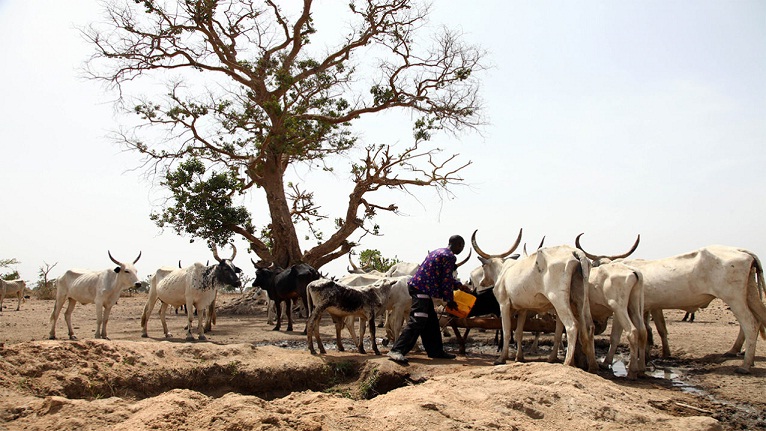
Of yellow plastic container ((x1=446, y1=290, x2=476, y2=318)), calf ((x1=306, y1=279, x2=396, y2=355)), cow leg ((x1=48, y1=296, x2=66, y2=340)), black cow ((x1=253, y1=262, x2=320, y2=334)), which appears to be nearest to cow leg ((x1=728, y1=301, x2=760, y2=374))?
yellow plastic container ((x1=446, y1=290, x2=476, y2=318))

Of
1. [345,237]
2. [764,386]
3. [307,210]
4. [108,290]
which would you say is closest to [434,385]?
[764,386]

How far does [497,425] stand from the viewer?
5117 mm

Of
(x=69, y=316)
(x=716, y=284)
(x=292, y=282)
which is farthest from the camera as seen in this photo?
(x=292, y=282)

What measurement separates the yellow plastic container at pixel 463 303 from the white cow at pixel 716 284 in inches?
110

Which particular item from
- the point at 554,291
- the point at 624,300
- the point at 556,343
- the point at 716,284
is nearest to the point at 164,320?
the point at 556,343

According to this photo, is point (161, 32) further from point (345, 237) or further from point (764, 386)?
point (764, 386)

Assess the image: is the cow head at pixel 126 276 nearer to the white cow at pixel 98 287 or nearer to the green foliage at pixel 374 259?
the white cow at pixel 98 287

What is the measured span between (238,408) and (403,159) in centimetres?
1584

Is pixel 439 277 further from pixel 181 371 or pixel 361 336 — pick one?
pixel 181 371

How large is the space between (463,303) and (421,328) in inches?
44.0

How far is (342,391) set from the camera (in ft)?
25.5

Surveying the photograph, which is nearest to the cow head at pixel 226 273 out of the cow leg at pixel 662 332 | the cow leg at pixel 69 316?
the cow leg at pixel 69 316

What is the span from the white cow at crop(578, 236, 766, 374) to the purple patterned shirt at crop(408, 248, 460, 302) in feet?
10.9

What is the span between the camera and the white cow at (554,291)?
8.32m
